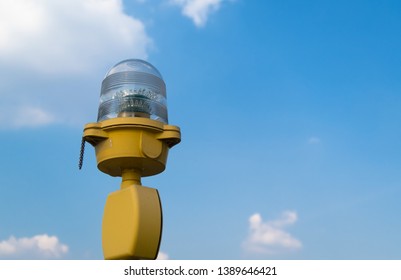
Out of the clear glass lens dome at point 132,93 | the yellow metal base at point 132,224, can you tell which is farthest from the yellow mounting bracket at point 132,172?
the clear glass lens dome at point 132,93

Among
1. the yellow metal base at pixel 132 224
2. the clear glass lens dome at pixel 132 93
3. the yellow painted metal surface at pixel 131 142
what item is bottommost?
the yellow metal base at pixel 132 224

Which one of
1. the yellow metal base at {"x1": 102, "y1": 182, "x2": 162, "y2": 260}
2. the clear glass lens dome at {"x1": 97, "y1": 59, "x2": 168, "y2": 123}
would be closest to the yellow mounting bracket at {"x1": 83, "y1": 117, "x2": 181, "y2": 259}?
the yellow metal base at {"x1": 102, "y1": 182, "x2": 162, "y2": 260}

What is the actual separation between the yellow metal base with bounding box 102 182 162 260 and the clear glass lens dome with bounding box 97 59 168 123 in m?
1.16

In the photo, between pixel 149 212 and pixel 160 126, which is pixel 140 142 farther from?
pixel 149 212

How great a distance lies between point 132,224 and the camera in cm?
823

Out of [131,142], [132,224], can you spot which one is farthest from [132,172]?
[132,224]

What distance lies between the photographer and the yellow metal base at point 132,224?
821 centimetres

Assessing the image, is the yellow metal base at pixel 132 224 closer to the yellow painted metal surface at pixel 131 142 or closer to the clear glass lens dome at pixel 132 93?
the yellow painted metal surface at pixel 131 142

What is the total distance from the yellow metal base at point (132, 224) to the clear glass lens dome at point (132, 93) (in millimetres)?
1157
